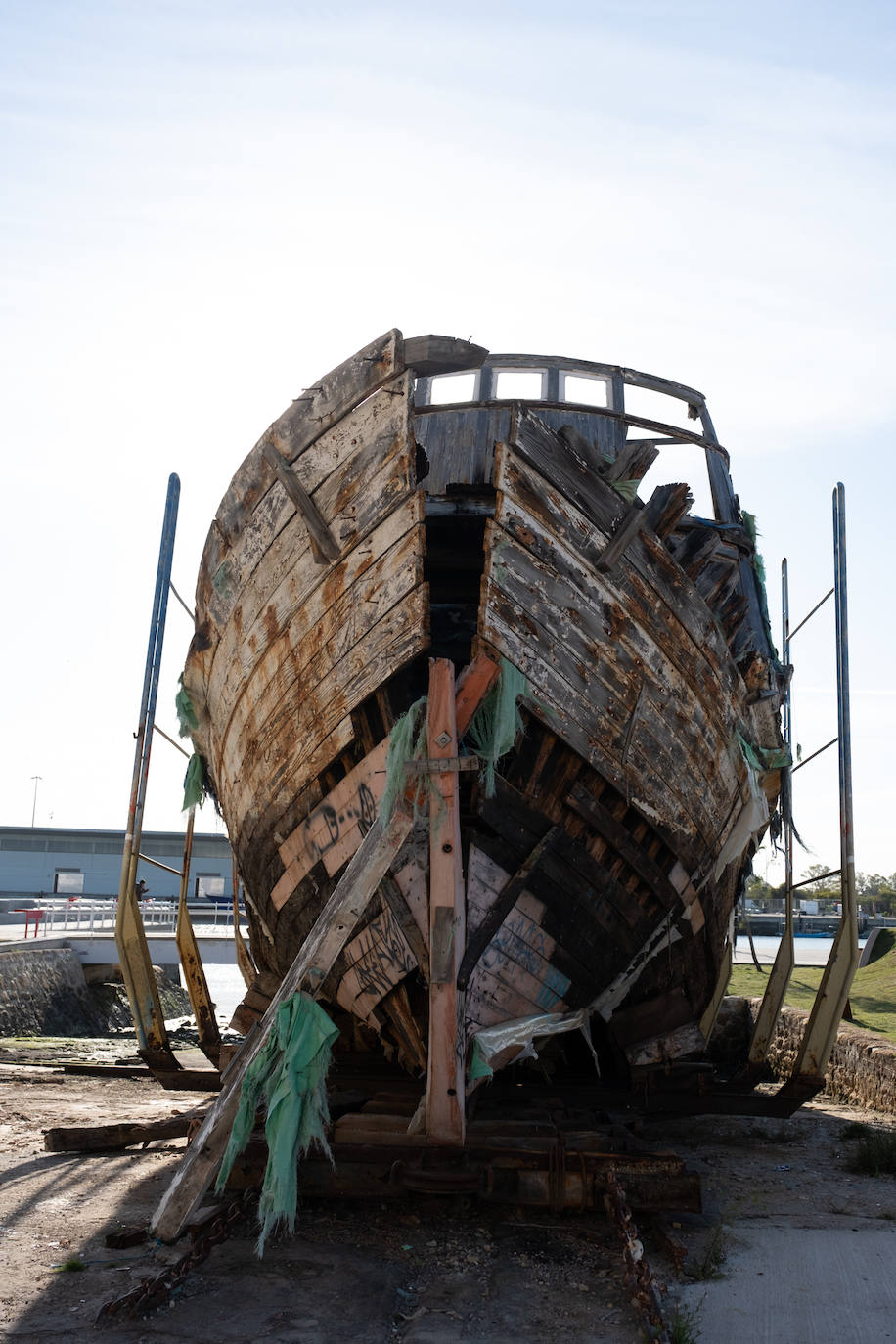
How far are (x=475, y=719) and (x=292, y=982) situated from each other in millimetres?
1310

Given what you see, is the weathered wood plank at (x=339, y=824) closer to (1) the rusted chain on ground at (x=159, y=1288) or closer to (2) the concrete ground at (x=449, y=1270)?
(2) the concrete ground at (x=449, y=1270)

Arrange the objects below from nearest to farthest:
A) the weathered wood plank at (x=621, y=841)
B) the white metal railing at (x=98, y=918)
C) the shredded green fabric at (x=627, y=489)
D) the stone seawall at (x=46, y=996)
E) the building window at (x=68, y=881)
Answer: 1. the weathered wood plank at (x=621, y=841)
2. the shredded green fabric at (x=627, y=489)
3. the stone seawall at (x=46, y=996)
4. the white metal railing at (x=98, y=918)
5. the building window at (x=68, y=881)

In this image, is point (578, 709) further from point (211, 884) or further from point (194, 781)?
point (211, 884)

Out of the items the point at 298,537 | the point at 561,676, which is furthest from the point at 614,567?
the point at 298,537

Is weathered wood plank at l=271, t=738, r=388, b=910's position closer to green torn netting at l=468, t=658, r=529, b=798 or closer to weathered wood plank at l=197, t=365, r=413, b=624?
green torn netting at l=468, t=658, r=529, b=798

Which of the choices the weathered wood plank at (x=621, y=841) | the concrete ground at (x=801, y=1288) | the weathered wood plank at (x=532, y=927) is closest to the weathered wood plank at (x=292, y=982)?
the weathered wood plank at (x=532, y=927)

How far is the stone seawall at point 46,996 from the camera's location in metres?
13.0

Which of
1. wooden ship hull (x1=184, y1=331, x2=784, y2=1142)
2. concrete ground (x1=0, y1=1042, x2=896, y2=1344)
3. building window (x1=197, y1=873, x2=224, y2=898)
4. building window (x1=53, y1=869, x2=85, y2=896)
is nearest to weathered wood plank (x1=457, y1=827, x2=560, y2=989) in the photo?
wooden ship hull (x1=184, y1=331, x2=784, y2=1142)

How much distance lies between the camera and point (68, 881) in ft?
122

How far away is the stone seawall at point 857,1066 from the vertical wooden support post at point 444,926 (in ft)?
11.6

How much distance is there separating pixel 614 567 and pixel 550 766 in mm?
969

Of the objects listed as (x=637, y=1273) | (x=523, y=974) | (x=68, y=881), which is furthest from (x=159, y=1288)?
(x=68, y=881)

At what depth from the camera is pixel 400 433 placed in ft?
14.5

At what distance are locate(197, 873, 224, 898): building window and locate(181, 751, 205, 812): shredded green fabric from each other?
30.8 metres
